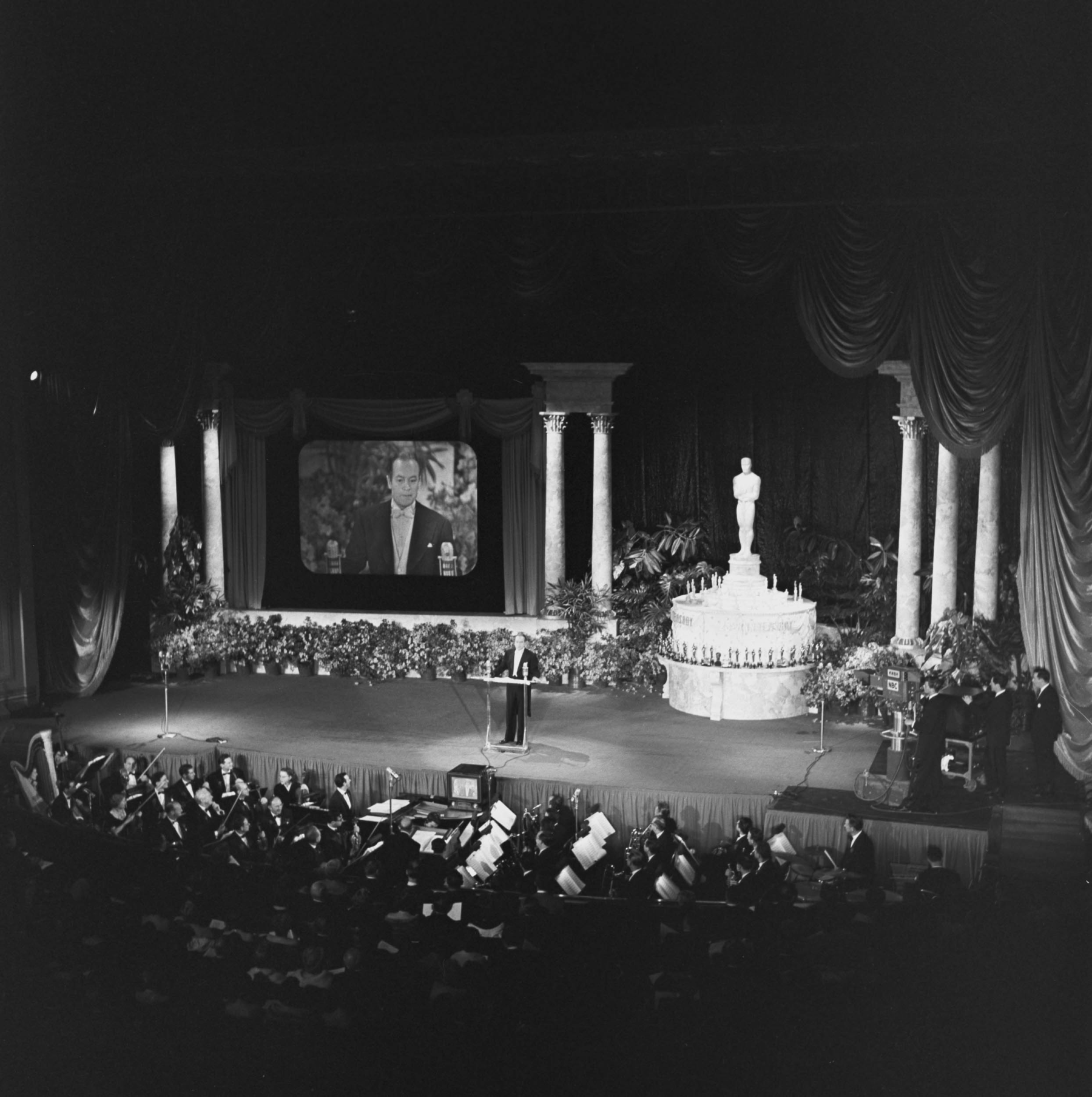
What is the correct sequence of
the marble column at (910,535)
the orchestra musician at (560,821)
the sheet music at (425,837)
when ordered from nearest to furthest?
the orchestra musician at (560,821) < the sheet music at (425,837) < the marble column at (910,535)

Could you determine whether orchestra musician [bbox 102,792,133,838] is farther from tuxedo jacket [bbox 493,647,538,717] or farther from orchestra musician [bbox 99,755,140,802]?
tuxedo jacket [bbox 493,647,538,717]

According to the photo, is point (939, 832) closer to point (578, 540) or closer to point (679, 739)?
point (679, 739)

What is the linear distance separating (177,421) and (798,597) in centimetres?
792

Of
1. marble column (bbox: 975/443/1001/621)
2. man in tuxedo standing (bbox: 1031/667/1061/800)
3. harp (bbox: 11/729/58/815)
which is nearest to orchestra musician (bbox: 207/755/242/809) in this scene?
harp (bbox: 11/729/58/815)

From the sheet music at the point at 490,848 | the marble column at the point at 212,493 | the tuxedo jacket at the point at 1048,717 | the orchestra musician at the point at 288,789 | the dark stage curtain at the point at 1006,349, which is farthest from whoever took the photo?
the marble column at the point at 212,493

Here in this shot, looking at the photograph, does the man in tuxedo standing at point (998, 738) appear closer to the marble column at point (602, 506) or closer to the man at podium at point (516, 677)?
the man at podium at point (516, 677)

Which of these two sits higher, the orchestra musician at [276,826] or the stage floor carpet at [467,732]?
the orchestra musician at [276,826]

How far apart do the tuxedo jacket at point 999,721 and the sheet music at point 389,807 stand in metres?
5.40

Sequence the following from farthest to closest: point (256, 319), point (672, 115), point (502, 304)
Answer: point (502, 304)
point (256, 319)
point (672, 115)

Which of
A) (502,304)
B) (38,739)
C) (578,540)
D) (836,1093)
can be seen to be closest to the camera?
(836,1093)

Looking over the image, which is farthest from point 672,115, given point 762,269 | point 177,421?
point 177,421

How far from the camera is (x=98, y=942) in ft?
23.8

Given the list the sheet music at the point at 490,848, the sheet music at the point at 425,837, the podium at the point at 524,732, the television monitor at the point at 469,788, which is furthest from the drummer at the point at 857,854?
the podium at the point at 524,732

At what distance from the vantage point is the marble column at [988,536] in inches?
620
